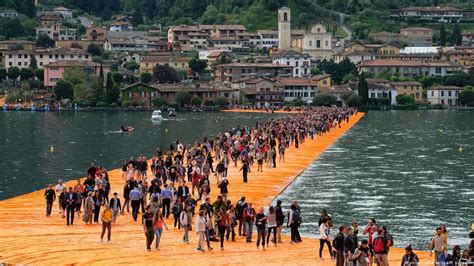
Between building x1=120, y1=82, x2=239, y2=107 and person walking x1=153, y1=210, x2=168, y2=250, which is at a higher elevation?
person walking x1=153, y1=210, x2=168, y2=250

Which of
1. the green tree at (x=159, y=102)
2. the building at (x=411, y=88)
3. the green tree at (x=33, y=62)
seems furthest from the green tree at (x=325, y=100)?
the green tree at (x=33, y=62)

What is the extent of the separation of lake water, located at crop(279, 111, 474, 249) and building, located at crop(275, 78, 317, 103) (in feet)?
233

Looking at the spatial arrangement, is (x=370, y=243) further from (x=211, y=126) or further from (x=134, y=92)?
(x=134, y=92)

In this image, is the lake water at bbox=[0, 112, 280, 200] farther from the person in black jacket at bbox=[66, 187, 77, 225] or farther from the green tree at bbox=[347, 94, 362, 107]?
the green tree at bbox=[347, 94, 362, 107]

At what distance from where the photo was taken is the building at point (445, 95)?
Answer: 179625 mm

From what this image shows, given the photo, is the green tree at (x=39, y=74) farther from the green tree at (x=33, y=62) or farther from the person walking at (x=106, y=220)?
the person walking at (x=106, y=220)

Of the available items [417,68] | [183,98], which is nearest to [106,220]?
[183,98]

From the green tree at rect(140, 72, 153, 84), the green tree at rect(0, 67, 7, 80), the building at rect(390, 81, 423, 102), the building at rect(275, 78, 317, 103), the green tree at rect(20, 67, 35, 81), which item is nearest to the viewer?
the building at rect(275, 78, 317, 103)

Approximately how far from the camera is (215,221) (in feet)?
117

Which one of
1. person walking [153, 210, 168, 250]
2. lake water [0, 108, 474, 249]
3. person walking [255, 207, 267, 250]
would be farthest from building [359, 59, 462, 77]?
person walking [153, 210, 168, 250]

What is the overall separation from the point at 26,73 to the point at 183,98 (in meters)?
32.6

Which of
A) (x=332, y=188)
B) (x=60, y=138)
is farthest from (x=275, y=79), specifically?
(x=332, y=188)

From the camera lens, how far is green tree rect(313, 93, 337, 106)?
550 ft

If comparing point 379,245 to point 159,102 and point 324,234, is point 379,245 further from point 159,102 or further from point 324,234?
point 159,102
